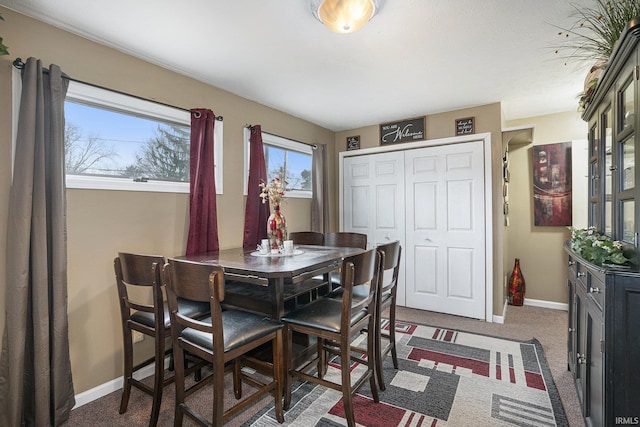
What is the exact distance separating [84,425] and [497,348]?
3.15 m

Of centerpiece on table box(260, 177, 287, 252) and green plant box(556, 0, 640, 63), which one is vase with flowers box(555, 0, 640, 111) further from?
centerpiece on table box(260, 177, 287, 252)

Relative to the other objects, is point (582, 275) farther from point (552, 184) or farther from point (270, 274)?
point (552, 184)

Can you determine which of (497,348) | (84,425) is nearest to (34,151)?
(84,425)

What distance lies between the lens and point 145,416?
1903 mm

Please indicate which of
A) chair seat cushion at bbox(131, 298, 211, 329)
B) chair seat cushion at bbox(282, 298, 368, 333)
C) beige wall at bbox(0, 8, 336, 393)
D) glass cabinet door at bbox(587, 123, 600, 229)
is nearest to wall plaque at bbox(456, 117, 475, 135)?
glass cabinet door at bbox(587, 123, 600, 229)

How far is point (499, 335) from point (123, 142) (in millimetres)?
3789

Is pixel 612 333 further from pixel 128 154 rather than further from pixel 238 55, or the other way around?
pixel 128 154

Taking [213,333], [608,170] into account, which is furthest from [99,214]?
[608,170]

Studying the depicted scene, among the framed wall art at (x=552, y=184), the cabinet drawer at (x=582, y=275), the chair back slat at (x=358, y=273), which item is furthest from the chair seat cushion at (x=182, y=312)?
the framed wall art at (x=552, y=184)

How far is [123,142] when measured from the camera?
2332 mm

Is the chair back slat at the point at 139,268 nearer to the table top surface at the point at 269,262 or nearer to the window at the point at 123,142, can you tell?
the table top surface at the point at 269,262

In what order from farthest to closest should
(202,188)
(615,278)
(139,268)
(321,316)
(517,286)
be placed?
(517,286) < (202,188) < (321,316) < (139,268) < (615,278)

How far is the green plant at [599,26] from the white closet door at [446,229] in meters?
1.38

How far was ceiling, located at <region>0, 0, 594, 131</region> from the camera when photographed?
180cm
